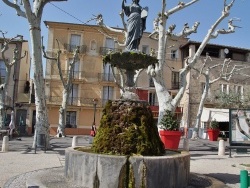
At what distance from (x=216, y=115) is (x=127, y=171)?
27.5m

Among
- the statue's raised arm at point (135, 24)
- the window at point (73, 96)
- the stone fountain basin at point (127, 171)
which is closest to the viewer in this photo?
the stone fountain basin at point (127, 171)

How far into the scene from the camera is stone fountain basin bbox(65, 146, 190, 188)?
19.3ft

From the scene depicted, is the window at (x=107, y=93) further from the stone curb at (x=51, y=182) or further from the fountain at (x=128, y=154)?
the stone curb at (x=51, y=182)

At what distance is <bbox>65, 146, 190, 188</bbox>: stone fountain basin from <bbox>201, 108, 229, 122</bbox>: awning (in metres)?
26.0

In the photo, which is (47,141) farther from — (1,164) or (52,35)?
(52,35)

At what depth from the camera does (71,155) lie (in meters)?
6.64

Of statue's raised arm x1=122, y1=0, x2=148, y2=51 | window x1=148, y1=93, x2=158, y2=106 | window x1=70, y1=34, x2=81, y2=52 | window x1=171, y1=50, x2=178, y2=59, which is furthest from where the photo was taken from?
window x1=171, y1=50, x2=178, y2=59

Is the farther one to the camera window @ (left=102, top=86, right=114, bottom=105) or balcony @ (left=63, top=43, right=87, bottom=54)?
window @ (left=102, top=86, right=114, bottom=105)

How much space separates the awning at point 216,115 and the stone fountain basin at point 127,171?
1025 inches

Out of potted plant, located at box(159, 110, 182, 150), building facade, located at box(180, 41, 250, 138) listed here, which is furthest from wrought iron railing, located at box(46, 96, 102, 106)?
potted plant, located at box(159, 110, 182, 150)

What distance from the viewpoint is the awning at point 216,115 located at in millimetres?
30756

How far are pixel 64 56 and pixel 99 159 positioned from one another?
32.8m

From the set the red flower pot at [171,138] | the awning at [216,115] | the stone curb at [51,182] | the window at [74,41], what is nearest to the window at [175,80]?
the awning at [216,115]

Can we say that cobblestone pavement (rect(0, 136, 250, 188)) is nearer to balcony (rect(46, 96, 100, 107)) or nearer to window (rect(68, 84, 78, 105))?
balcony (rect(46, 96, 100, 107))
